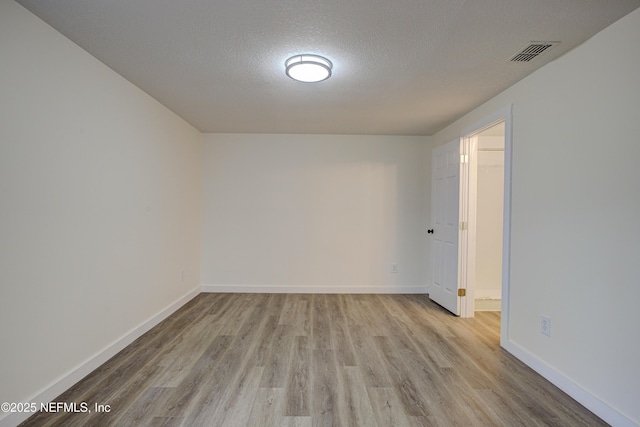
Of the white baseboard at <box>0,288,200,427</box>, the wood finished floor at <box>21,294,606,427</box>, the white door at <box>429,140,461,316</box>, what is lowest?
the wood finished floor at <box>21,294,606,427</box>

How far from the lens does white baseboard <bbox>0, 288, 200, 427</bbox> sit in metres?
1.53

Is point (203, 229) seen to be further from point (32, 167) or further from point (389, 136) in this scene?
point (389, 136)

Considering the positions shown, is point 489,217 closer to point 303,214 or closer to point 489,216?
point 489,216

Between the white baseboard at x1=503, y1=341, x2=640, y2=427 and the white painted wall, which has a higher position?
the white painted wall

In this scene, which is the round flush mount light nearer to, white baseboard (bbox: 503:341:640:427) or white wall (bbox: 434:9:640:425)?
white wall (bbox: 434:9:640:425)

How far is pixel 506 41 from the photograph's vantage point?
1.78m

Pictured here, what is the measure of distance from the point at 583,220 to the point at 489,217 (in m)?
2.27

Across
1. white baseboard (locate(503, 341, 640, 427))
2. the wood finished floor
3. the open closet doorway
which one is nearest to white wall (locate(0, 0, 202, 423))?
the wood finished floor

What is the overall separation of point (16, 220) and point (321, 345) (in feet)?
7.42

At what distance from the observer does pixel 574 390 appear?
1842 mm

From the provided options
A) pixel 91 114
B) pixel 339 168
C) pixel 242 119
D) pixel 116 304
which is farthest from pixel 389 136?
pixel 116 304

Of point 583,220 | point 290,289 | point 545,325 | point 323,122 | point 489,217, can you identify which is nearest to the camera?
point 583,220


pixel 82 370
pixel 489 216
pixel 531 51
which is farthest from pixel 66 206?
pixel 489 216

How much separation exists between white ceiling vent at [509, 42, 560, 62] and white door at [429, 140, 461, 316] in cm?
135
